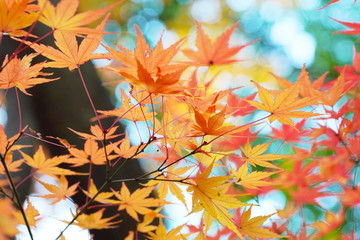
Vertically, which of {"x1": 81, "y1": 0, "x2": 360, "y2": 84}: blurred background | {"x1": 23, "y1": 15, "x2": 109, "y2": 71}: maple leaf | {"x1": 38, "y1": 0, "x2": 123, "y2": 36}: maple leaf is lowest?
{"x1": 81, "y1": 0, "x2": 360, "y2": 84}: blurred background

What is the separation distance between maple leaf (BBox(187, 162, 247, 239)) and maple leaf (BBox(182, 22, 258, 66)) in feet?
0.94

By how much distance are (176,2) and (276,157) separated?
3.39 meters

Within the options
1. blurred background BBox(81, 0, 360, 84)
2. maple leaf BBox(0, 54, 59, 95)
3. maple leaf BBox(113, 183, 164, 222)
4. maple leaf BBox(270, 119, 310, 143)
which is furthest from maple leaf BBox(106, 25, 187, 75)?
blurred background BBox(81, 0, 360, 84)

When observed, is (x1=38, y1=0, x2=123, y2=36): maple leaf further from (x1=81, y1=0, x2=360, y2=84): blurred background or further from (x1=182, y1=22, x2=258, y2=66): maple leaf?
(x1=81, y1=0, x2=360, y2=84): blurred background

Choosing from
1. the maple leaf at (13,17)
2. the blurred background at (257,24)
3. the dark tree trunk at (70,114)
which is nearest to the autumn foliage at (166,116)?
the maple leaf at (13,17)

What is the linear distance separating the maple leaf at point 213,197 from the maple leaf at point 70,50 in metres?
0.22

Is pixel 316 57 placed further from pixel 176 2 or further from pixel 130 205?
pixel 130 205

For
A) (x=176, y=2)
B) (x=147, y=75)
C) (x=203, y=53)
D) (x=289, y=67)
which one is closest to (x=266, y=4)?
(x=289, y=67)

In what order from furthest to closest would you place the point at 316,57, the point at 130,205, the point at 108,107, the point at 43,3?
the point at 316,57 → the point at 108,107 → the point at 130,205 → the point at 43,3

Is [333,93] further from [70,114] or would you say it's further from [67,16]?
[70,114]

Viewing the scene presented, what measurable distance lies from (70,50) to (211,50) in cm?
29

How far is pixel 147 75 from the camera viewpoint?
1.44 feet

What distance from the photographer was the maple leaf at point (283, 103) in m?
0.50

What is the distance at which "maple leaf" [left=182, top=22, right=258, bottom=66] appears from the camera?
27.4 inches
